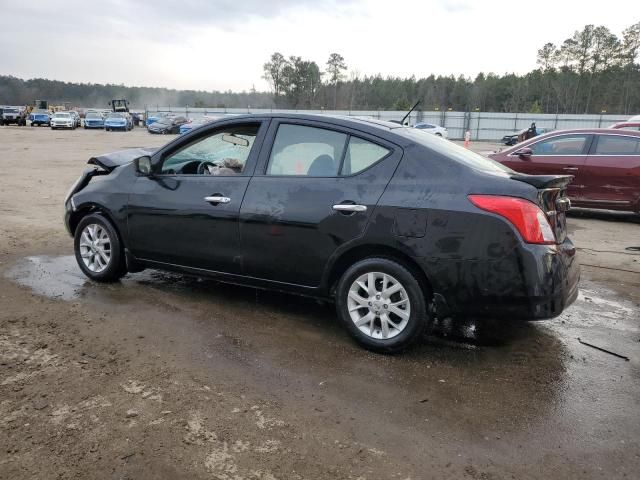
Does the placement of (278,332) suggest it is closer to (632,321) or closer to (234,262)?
(234,262)

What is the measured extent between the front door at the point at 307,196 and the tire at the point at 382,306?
0.83 feet

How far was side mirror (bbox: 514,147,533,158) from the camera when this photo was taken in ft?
31.6

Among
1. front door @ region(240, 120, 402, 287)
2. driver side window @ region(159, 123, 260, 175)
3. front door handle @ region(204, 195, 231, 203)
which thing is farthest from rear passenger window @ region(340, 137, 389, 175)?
front door handle @ region(204, 195, 231, 203)

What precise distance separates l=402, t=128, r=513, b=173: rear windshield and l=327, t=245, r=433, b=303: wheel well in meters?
0.78

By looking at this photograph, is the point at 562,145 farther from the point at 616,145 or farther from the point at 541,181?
the point at 541,181

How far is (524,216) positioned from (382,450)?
5.56ft

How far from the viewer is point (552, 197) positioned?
140 inches

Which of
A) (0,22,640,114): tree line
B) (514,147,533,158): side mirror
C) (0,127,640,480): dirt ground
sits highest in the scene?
(0,22,640,114): tree line

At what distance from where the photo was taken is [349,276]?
3807 millimetres

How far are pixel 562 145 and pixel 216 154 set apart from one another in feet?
23.5

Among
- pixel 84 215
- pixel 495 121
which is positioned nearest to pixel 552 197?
pixel 84 215

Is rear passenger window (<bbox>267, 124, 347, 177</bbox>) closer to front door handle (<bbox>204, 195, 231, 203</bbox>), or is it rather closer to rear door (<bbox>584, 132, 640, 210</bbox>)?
front door handle (<bbox>204, 195, 231, 203</bbox>)

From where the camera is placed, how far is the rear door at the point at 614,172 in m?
8.95

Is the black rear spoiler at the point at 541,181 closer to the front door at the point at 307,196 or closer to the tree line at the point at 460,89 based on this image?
the front door at the point at 307,196
